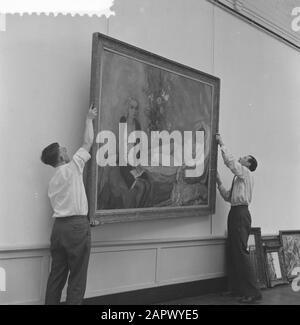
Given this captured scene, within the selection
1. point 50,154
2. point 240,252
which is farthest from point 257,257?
point 50,154

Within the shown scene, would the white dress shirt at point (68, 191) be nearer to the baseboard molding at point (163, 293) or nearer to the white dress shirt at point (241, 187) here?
the baseboard molding at point (163, 293)

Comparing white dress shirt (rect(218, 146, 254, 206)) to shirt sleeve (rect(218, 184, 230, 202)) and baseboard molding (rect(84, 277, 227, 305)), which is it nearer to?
shirt sleeve (rect(218, 184, 230, 202))

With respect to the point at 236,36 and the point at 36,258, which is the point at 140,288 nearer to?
the point at 36,258

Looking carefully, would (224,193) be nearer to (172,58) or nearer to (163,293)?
(163,293)

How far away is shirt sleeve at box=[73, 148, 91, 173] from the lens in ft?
11.8

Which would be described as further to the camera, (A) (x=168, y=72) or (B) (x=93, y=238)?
(A) (x=168, y=72)

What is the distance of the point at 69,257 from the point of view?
347 cm

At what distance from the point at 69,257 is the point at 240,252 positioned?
99.9 inches

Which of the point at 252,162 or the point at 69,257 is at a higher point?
the point at 252,162

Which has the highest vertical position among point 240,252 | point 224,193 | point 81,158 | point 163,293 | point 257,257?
point 81,158

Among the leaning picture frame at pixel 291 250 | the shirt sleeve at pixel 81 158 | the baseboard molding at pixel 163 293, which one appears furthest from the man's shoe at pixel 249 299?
the shirt sleeve at pixel 81 158

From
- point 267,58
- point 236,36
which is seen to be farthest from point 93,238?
point 267,58
